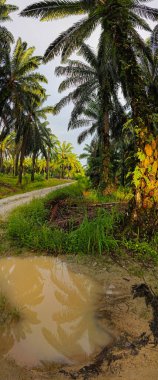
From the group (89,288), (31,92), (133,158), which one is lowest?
(89,288)

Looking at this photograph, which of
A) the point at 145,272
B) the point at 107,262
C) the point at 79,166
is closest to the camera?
the point at 145,272

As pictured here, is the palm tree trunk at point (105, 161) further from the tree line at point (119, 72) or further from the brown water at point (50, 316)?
the brown water at point (50, 316)

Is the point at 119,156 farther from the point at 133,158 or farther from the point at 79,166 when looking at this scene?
the point at 79,166

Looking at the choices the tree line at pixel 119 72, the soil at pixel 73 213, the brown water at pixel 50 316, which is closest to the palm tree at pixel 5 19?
the tree line at pixel 119 72

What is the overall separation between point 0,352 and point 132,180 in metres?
4.71

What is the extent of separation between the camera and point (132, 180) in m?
6.92

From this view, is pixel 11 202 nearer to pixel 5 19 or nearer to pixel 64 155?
pixel 5 19

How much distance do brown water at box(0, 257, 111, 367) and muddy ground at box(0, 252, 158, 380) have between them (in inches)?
4.6

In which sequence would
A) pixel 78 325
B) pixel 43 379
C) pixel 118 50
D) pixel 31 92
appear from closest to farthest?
pixel 43 379 < pixel 78 325 < pixel 118 50 < pixel 31 92

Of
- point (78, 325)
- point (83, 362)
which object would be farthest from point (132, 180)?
point (83, 362)

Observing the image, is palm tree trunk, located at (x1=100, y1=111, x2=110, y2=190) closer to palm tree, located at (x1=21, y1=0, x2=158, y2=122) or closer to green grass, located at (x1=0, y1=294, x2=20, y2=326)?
palm tree, located at (x1=21, y1=0, x2=158, y2=122)

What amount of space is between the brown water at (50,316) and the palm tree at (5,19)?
22017 millimetres

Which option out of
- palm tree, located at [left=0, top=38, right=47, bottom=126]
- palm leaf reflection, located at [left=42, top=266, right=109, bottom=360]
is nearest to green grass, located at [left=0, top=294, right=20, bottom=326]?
→ palm leaf reflection, located at [left=42, top=266, right=109, bottom=360]

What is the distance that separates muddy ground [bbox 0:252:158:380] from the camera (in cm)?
256
